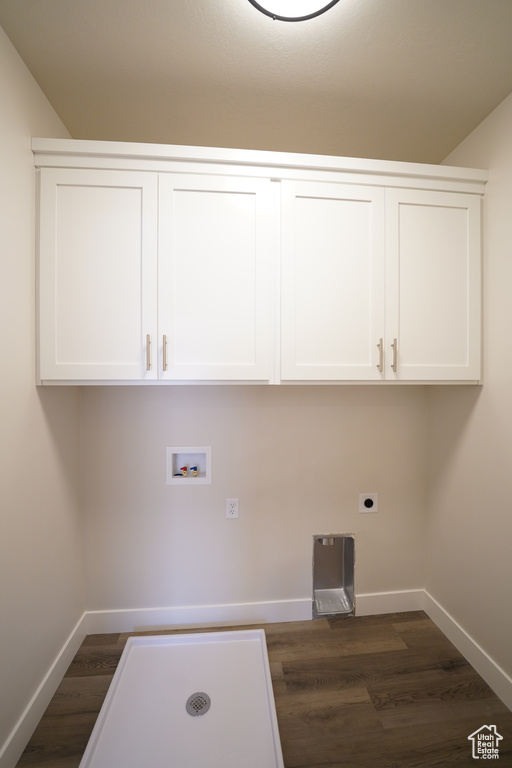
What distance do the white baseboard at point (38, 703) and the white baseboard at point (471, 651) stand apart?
1.90 metres

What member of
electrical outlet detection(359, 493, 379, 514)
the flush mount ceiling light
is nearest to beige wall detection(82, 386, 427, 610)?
electrical outlet detection(359, 493, 379, 514)

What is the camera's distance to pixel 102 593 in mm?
1646

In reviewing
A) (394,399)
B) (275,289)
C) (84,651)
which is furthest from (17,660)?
(394,399)

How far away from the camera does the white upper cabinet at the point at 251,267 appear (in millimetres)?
1231

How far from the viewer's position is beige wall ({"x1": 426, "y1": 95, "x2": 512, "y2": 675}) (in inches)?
51.9

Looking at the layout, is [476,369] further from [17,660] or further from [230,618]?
[17,660]

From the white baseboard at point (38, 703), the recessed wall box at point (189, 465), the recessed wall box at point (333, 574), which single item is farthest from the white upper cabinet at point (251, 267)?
the white baseboard at point (38, 703)

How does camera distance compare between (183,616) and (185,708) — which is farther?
(183,616)

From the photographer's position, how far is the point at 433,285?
4.59ft

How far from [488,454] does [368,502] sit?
67 centimetres

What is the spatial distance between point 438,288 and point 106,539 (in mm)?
2099

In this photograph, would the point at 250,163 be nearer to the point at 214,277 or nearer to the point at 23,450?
the point at 214,277

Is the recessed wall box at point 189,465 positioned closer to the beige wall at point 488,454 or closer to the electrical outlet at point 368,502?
the electrical outlet at point 368,502

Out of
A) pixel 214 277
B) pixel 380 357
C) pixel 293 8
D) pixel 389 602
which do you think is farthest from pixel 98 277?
pixel 389 602
